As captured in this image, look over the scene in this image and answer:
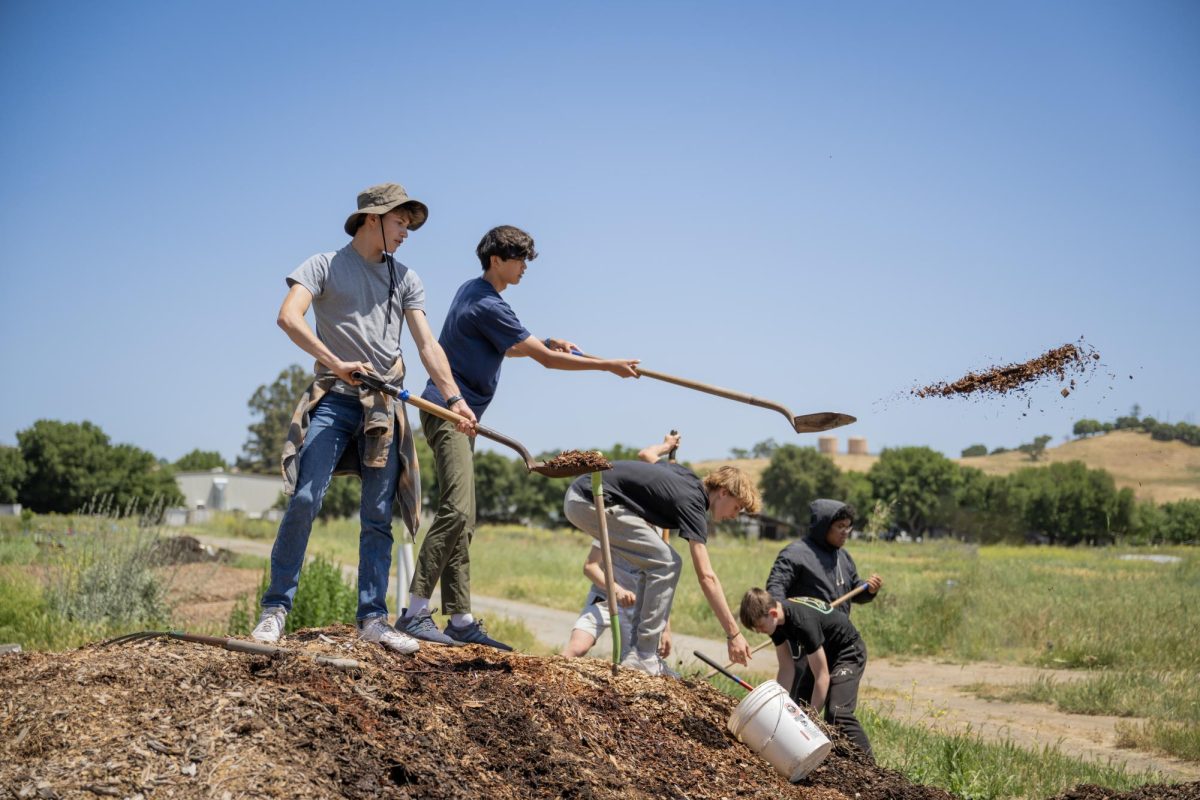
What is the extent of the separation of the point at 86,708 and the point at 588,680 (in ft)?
7.15

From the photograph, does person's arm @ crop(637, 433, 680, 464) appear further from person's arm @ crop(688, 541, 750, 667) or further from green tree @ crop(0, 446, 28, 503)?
green tree @ crop(0, 446, 28, 503)

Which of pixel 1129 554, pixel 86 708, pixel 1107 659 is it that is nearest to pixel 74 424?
pixel 1129 554

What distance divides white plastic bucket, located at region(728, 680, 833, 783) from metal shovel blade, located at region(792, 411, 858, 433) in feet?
6.84

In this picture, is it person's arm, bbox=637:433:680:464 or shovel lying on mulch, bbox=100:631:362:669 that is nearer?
shovel lying on mulch, bbox=100:631:362:669

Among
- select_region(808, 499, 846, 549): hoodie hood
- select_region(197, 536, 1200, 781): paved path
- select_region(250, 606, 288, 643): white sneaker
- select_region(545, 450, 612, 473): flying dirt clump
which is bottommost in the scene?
select_region(197, 536, 1200, 781): paved path

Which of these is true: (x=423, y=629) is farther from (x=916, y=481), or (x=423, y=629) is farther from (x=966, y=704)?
(x=916, y=481)

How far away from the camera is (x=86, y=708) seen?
3912mm

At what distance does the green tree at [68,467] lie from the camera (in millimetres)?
51438

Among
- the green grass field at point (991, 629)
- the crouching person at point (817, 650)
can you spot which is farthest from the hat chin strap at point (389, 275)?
the green grass field at point (991, 629)

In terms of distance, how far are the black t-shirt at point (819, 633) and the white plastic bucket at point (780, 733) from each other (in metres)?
1.26

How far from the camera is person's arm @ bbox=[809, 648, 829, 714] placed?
20.8 feet

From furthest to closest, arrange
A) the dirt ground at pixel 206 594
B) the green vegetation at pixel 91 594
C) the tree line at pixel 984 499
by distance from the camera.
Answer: the tree line at pixel 984 499
the dirt ground at pixel 206 594
the green vegetation at pixel 91 594

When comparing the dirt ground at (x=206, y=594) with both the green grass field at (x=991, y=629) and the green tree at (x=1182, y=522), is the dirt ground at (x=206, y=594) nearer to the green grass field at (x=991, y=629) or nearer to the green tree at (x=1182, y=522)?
the green grass field at (x=991, y=629)

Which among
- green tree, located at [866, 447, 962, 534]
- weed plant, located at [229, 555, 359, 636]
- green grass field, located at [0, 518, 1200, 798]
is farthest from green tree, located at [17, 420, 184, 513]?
green tree, located at [866, 447, 962, 534]
